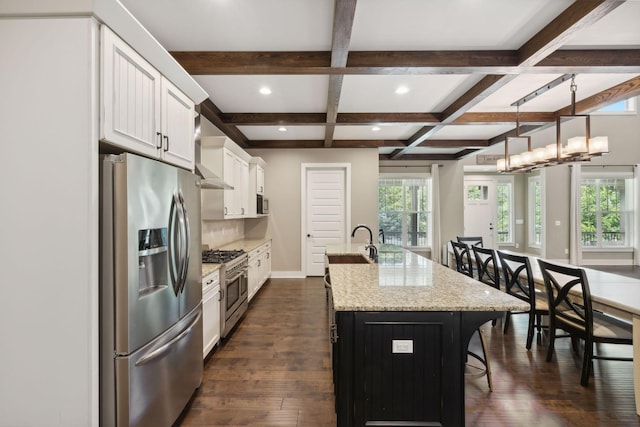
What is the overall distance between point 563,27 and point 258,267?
445 centimetres

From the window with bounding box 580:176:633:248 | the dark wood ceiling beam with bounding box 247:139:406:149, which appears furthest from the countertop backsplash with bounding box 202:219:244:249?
the window with bounding box 580:176:633:248

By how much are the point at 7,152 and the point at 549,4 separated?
10.9ft

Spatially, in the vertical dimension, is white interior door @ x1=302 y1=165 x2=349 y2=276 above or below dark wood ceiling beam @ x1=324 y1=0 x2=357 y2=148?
below

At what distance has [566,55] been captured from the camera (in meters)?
2.70

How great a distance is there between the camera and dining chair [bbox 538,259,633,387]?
7.54 ft

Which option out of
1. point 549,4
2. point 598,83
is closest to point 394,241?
point 598,83

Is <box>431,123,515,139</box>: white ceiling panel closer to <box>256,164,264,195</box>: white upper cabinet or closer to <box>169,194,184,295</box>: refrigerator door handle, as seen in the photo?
<box>256,164,264,195</box>: white upper cabinet

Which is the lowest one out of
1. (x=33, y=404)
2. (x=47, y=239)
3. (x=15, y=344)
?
(x=33, y=404)

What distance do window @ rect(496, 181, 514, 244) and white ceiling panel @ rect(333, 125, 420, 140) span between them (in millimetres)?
4921

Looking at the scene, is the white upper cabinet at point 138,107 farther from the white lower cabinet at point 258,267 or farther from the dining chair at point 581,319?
the dining chair at point 581,319

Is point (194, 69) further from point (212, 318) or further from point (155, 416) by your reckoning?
point (155, 416)

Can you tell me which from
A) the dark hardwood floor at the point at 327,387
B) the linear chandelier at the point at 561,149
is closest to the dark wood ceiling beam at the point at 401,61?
the linear chandelier at the point at 561,149

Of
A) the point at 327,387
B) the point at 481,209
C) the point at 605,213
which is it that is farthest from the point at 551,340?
the point at 605,213

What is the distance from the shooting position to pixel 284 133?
5496 millimetres
